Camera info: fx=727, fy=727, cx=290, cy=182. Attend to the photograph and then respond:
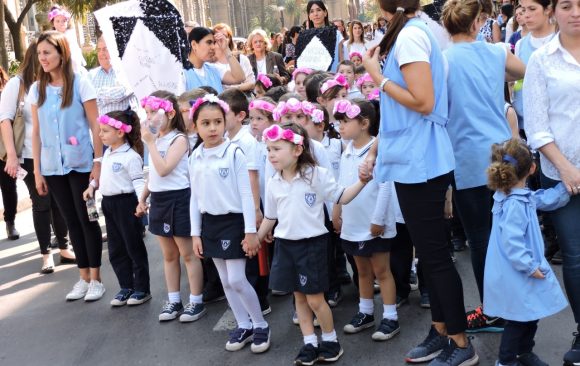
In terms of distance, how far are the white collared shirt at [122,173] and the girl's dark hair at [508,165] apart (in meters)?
2.86

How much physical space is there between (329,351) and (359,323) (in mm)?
490

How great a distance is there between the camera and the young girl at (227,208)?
4.71 metres

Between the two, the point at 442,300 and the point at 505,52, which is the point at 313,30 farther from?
the point at 442,300

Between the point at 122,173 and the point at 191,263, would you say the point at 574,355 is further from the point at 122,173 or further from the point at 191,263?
the point at 122,173

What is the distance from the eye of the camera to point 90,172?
19.5 ft

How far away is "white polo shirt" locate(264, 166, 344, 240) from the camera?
14.1 feet

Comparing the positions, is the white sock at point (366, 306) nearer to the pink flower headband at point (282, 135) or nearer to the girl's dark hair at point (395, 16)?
the pink flower headband at point (282, 135)

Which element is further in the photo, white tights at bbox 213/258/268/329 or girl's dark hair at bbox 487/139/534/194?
white tights at bbox 213/258/268/329

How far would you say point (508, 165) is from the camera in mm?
3732

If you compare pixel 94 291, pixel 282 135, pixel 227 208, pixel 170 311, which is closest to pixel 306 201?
pixel 282 135

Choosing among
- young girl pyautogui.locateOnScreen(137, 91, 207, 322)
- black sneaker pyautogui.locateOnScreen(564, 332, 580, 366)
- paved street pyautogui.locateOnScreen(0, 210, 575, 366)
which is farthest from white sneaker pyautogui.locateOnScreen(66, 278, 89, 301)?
black sneaker pyautogui.locateOnScreen(564, 332, 580, 366)

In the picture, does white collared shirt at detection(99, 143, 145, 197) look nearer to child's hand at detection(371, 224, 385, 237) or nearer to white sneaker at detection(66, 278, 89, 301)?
white sneaker at detection(66, 278, 89, 301)

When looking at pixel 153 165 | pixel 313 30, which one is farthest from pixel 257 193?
pixel 313 30

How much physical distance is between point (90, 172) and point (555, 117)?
373cm
